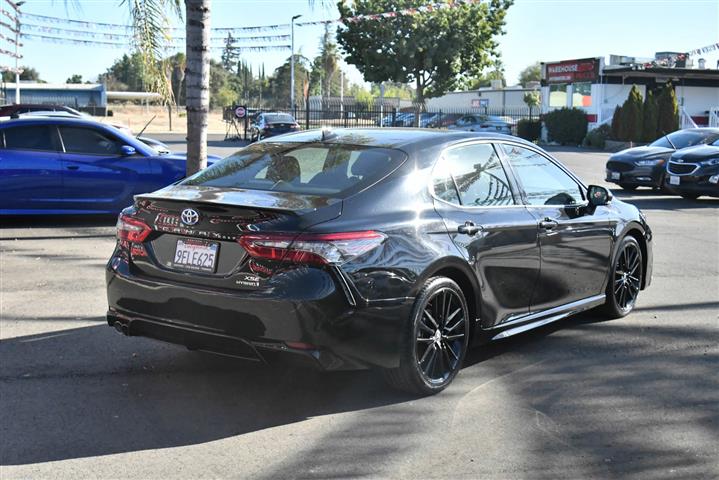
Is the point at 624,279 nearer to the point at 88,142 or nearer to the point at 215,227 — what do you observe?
the point at 215,227

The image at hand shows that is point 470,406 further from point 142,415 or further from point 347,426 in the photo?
point 142,415

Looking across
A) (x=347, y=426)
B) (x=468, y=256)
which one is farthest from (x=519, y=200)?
(x=347, y=426)

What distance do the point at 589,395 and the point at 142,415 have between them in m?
2.59

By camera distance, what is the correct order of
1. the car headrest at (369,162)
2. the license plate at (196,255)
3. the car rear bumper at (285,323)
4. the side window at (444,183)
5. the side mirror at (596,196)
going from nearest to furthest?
the car rear bumper at (285,323), the license plate at (196,255), the car headrest at (369,162), the side window at (444,183), the side mirror at (596,196)

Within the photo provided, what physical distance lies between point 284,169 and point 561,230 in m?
2.07

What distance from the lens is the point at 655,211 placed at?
15.2 meters

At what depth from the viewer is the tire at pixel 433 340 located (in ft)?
15.7

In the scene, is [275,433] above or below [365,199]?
below

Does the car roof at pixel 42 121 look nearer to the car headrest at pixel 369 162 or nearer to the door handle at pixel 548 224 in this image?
the car headrest at pixel 369 162

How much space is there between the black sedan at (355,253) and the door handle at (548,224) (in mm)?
22

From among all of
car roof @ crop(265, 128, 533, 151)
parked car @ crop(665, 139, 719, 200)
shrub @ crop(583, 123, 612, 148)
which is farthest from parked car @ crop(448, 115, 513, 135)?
car roof @ crop(265, 128, 533, 151)

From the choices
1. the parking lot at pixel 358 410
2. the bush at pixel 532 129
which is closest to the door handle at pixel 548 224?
the parking lot at pixel 358 410

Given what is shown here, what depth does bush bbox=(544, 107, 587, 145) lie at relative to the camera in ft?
134

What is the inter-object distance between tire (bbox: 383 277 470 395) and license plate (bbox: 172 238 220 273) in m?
1.12
